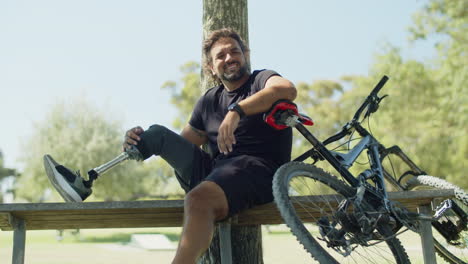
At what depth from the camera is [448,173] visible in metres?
21.0

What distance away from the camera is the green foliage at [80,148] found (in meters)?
30.3

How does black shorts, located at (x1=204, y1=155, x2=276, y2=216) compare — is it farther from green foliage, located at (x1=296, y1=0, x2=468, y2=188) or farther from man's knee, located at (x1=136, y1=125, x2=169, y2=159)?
green foliage, located at (x1=296, y1=0, x2=468, y2=188)

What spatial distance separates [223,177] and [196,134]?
0.92 meters

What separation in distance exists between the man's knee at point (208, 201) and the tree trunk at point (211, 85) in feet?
4.45

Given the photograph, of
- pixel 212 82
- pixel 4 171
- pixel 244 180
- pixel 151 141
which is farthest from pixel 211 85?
pixel 4 171

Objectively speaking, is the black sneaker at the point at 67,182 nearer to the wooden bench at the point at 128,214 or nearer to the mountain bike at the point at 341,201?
the wooden bench at the point at 128,214

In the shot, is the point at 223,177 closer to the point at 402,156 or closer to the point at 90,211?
the point at 90,211

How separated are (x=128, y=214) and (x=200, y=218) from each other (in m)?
0.85

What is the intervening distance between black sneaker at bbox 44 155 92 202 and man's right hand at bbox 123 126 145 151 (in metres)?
0.32

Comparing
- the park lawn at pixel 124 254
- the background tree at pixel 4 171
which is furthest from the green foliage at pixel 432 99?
the background tree at pixel 4 171

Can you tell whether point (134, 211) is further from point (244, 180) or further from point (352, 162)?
point (352, 162)

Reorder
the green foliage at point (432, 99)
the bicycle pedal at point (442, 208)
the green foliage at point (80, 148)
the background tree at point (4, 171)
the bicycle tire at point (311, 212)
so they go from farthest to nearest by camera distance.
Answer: the background tree at point (4, 171)
the green foliage at point (80, 148)
the green foliage at point (432, 99)
the bicycle pedal at point (442, 208)
the bicycle tire at point (311, 212)

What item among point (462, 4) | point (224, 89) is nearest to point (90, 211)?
point (224, 89)

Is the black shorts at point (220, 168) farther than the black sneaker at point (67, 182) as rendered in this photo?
No
